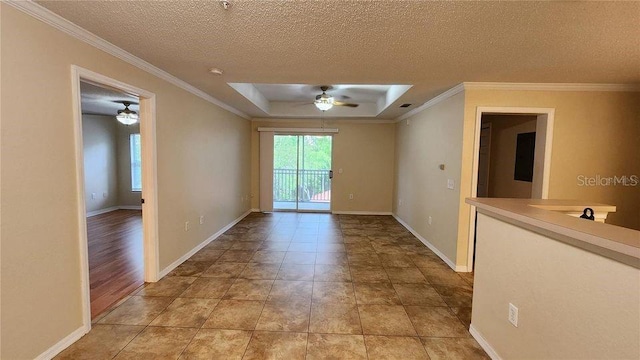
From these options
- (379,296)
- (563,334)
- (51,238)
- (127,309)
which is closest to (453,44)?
(563,334)

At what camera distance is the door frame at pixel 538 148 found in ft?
10.5

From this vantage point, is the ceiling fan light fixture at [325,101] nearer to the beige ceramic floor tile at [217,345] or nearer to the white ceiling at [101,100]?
the white ceiling at [101,100]

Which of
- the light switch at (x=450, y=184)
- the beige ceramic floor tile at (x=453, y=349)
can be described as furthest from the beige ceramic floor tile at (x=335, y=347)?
the light switch at (x=450, y=184)

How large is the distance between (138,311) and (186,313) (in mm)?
430

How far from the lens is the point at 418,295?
270 cm

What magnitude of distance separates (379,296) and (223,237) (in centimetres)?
289

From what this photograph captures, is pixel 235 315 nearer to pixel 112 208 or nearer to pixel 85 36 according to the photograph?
pixel 85 36

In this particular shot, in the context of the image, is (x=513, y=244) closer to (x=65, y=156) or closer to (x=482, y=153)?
(x=65, y=156)

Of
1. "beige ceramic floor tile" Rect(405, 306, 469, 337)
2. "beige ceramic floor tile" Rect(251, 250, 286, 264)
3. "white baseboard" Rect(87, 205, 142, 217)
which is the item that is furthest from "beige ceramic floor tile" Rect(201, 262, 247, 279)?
"white baseboard" Rect(87, 205, 142, 217)

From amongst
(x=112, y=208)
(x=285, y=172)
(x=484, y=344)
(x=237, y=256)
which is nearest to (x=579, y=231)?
(x=484, y=344)

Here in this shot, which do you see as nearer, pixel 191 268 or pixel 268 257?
pixel 191 268

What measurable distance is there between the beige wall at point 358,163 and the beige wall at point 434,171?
0.77 metres

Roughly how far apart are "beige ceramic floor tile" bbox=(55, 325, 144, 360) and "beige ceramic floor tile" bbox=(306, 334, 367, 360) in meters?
1.35

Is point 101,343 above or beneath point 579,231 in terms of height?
beneath
